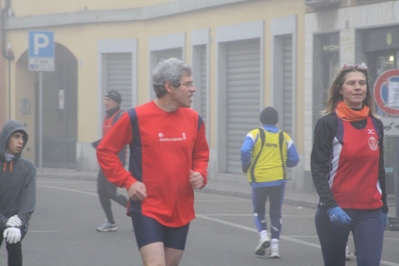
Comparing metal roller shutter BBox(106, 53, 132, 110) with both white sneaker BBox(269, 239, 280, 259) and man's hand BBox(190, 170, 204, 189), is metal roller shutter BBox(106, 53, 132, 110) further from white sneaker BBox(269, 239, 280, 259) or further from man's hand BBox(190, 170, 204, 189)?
man's hand BBox(190, 170, 204, 189)

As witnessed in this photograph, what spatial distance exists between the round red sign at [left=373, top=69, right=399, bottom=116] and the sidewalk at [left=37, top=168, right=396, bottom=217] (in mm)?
2316

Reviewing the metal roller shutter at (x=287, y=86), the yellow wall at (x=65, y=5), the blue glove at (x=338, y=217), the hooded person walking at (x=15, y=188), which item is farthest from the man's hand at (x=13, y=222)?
the yellow wall at (x=65, y=5)

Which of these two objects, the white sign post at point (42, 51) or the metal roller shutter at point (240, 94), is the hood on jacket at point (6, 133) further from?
the white sign post at point (42, 51)

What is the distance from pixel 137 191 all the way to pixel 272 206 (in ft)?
15.1

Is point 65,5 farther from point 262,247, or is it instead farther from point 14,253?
point 14,253

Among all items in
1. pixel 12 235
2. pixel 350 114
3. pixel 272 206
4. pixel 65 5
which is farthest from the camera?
pixel 65 5

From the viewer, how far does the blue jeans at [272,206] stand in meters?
A: 9.88

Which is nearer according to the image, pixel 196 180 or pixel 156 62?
pixel 196 180

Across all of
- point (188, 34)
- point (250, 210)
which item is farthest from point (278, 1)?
point (250, 210)

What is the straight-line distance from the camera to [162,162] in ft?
18.4

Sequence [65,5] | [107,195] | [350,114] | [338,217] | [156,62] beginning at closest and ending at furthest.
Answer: [338,217] < [350,114] < [107,195] < [156,62] < [65,5]

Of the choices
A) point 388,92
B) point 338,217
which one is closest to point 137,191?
point 338,217

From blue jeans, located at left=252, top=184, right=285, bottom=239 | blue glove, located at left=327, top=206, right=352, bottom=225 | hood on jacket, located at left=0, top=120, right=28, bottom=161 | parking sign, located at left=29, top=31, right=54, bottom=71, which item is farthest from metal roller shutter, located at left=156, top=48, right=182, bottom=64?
blue glove, located at left=327, top=206, right=352, bottom=225

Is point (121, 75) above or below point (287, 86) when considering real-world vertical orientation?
above
